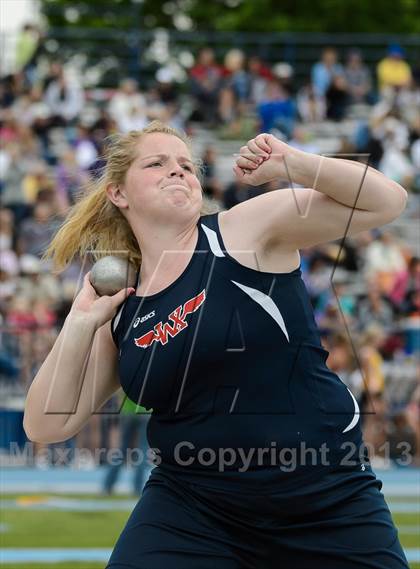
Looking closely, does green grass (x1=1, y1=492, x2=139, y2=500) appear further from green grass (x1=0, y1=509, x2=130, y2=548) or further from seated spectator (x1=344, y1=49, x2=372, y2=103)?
seated spectator (x1=344, y1=49, x2=372, y2=103)

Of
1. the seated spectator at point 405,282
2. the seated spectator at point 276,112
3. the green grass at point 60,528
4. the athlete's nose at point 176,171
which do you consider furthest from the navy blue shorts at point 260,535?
the seated spectator at point 276,112

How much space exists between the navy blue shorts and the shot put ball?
0.69 m

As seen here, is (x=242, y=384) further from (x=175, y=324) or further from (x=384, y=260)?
(x=384, y=260)

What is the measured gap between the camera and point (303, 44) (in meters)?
21.0

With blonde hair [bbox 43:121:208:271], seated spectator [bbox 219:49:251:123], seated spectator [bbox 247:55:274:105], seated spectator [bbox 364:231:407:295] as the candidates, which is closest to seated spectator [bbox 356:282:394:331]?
seated spectator [bbox 364:231:407:295]

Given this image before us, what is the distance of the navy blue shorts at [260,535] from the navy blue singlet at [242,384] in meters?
0.06

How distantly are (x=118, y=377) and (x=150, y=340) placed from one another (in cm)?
38

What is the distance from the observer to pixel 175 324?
3496 mm

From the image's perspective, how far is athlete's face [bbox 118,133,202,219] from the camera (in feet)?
12.0

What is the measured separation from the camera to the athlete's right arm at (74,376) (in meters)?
3.72

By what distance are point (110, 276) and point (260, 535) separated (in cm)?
94

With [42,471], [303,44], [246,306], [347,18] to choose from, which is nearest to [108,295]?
[246,306]

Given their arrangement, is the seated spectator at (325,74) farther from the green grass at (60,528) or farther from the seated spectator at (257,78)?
the green grass at (60,528)

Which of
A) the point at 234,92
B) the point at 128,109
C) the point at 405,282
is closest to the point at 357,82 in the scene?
the point at 234,92
